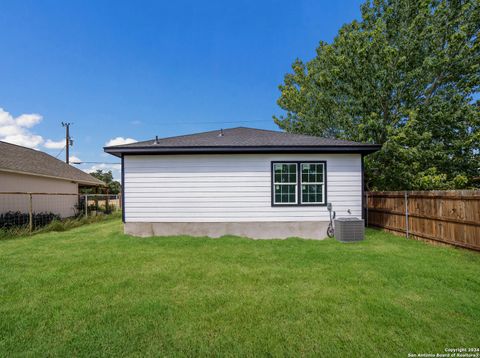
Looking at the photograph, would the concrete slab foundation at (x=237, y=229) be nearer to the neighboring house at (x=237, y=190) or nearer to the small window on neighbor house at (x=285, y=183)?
the neighboring house at (x=237, y=190)

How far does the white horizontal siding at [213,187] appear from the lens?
6898mm

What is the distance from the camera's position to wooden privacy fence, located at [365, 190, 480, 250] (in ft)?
16.7

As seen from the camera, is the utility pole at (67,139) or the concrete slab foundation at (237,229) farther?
the utility pole at (67,139)

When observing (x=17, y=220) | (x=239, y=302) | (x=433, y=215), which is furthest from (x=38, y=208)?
(x=433, y=215)

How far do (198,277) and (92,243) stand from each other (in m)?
4.22

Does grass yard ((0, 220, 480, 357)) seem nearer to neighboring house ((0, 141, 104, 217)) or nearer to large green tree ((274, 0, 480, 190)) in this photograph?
large green tree ((274, 0, 480, 190))

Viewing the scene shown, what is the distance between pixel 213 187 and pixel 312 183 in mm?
3055

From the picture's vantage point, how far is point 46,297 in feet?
10.5

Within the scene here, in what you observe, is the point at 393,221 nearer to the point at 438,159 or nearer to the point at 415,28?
the point at 438,159

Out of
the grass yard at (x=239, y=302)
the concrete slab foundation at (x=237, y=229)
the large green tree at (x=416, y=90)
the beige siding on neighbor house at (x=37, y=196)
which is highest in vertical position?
the large green tree at (x=416, y=90)

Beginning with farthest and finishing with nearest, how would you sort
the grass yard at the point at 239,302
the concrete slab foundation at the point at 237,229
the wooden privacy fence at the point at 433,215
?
the concrete slab foundation at the point at 237,229 < the wooden privacy fence at the point at 433,215 < the grass yard at the point at 239,302

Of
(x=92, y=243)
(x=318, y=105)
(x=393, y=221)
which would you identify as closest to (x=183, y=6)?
(x=318, y=105)

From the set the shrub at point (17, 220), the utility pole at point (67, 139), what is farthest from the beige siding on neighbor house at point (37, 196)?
Answer: the utility pole at point (67, 139)

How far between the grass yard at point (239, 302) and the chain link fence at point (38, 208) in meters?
4.60
